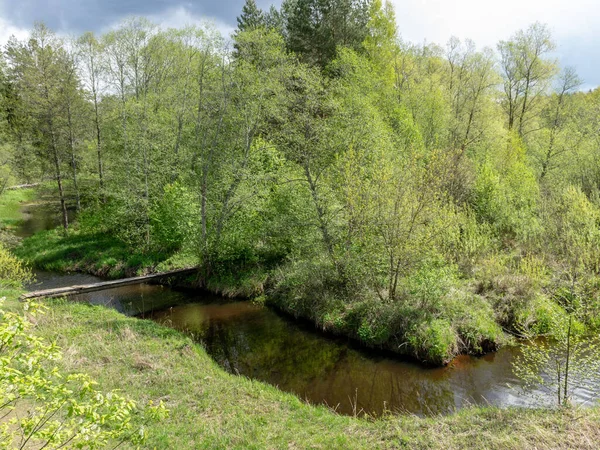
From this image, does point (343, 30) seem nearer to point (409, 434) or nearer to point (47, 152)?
point (47, 152)

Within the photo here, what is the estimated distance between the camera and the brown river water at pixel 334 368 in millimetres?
9562

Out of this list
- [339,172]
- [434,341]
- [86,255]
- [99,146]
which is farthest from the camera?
[99,146]

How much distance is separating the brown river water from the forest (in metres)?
0.75

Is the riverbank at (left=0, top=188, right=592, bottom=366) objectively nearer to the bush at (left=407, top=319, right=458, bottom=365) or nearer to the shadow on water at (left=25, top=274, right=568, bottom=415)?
the bush at (left=407, top=319, right=458, bottom=365)

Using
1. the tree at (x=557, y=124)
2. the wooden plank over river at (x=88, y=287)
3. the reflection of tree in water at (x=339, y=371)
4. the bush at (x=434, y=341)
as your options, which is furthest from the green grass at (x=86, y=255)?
the tree at (x=557, y=124)

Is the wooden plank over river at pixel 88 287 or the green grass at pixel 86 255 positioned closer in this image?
the wooden plank over river at pixel 88 287

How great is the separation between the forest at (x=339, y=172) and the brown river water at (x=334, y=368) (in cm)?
75

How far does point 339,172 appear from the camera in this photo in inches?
558

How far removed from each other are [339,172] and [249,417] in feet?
30.4

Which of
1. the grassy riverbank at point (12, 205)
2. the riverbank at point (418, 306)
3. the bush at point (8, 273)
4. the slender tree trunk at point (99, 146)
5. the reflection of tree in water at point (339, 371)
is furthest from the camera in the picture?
the grassy riverbank at point (12, 205)

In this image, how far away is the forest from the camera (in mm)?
12766

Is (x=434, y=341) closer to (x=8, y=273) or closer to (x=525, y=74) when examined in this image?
(x=8, y=273)

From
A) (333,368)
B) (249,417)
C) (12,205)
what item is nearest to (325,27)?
(333,368)

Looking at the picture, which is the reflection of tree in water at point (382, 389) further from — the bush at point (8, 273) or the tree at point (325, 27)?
the tree at point (325, 27)
